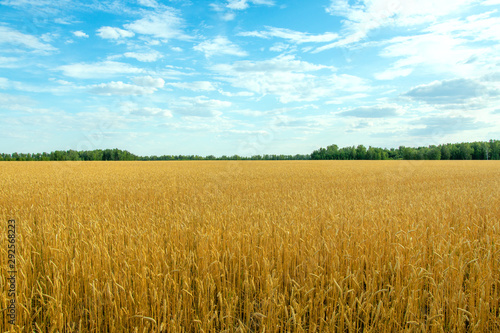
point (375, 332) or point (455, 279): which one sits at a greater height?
point (455, 279)

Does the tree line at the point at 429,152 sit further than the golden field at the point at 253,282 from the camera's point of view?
Yes

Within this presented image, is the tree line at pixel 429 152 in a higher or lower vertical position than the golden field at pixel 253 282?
higher

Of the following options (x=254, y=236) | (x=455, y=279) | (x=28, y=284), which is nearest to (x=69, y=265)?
(x=28, y=284)

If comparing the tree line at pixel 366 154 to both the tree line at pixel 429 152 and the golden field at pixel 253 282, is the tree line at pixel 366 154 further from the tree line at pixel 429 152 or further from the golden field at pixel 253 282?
the golden field at pixel 253 282

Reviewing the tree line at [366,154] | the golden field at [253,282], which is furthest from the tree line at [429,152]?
the golden field at [253,282]

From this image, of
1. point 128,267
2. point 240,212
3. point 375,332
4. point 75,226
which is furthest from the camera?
point 240,212

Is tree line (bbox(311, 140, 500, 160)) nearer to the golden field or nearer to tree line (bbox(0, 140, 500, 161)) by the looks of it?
tree line (bbox(0, 140, 500, 161))

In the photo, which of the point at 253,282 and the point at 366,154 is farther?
the point at 366,154

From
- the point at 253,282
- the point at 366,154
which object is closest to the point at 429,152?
the point at 366,154

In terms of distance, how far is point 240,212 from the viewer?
617 cm

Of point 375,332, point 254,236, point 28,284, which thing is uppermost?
point 254,236

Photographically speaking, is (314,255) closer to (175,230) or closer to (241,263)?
(241,263)

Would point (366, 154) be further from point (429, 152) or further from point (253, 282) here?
point (253, 282)

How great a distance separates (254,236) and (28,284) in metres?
2.86
